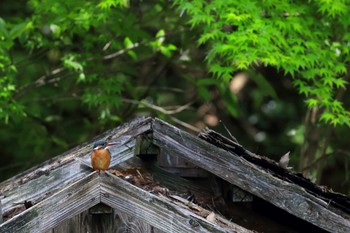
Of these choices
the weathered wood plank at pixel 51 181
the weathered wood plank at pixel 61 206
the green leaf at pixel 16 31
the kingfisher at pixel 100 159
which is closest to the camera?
the weathered wood plank at pixel 61 206

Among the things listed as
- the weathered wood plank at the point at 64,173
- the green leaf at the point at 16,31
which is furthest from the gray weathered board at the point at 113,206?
the green leaf at the point at 16,31

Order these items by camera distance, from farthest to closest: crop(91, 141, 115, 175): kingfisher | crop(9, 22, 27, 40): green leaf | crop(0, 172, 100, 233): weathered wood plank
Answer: crop(9, 22, 27, 40): green leaf, crop(91, 141, 115, 175): kingfisher, crop(0, 172, 100, 233): weathered wood plank

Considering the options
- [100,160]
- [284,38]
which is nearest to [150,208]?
[100,160]

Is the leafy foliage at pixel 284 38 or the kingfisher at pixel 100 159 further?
the leafy foliage at pixel 284 38

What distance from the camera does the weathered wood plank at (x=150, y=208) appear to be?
4.34 meters

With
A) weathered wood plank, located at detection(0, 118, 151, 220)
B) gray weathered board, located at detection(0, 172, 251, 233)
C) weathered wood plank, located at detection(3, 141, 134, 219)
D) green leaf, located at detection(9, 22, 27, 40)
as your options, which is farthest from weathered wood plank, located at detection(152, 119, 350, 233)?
green leaf, located at detection(9, 22, 27, 40)

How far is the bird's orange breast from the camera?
4508 mm

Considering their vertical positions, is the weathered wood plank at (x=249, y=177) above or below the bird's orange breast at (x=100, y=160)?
below

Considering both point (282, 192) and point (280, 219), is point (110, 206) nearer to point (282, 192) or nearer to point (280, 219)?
point (282, 192)

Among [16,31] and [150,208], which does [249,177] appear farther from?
[16,31]

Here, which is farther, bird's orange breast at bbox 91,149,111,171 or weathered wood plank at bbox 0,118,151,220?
weathered wood plank at bbox 0,118,151,220

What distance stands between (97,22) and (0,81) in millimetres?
1243

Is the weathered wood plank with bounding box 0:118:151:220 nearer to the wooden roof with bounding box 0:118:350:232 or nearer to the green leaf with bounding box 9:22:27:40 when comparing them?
the wooden roof with bounding box 0:118:350:232

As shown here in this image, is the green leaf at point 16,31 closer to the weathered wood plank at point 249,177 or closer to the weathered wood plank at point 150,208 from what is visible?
the weathered wood plank at point 249,177
